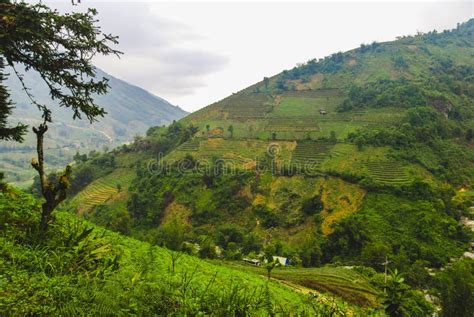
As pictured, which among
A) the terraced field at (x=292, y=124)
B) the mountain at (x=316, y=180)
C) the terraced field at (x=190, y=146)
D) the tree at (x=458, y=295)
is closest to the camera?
the tree at (x=458, y=295)

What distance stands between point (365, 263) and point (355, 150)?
89.5 ft

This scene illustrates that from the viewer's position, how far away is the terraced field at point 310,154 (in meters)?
57.5

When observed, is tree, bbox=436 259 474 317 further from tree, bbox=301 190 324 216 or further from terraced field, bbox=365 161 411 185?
terraced field, bbox=365 161 411 185

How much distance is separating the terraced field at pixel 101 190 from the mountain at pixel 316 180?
1.09 feet

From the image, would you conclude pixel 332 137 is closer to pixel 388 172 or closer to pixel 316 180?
pixel 316 180

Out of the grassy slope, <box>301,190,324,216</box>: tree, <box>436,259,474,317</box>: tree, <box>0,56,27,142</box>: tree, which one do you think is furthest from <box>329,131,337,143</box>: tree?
the grassy slope

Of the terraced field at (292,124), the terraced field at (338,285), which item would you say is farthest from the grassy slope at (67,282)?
the terraced field at (292,124)

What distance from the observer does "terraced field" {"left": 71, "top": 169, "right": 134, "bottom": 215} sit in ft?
212

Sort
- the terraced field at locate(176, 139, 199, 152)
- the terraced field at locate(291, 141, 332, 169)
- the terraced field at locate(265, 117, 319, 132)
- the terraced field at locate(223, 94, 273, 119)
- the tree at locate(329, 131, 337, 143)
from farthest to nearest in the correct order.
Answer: the terraced field at locate(223, 94, 273, 119)
the terraced field at locate(265, 117, 319, 132)
the terraced field at locate(176, 139, 199, 152)
the tree at locate(329, 131, 337, 143)
the terraced field at locate(291, 141, 332, 169)

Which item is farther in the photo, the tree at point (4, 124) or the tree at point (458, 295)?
the tree at point (458, 295)

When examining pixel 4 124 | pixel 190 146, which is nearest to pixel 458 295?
pixel 4 124

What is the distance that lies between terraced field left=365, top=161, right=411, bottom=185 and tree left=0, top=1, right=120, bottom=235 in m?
46.0

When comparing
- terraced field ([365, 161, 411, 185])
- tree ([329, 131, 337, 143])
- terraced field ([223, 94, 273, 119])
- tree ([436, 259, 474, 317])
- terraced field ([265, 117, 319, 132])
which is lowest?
tree ([436, 259, 474, 317])

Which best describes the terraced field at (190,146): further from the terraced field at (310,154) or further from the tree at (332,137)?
the tree at (332,137)
